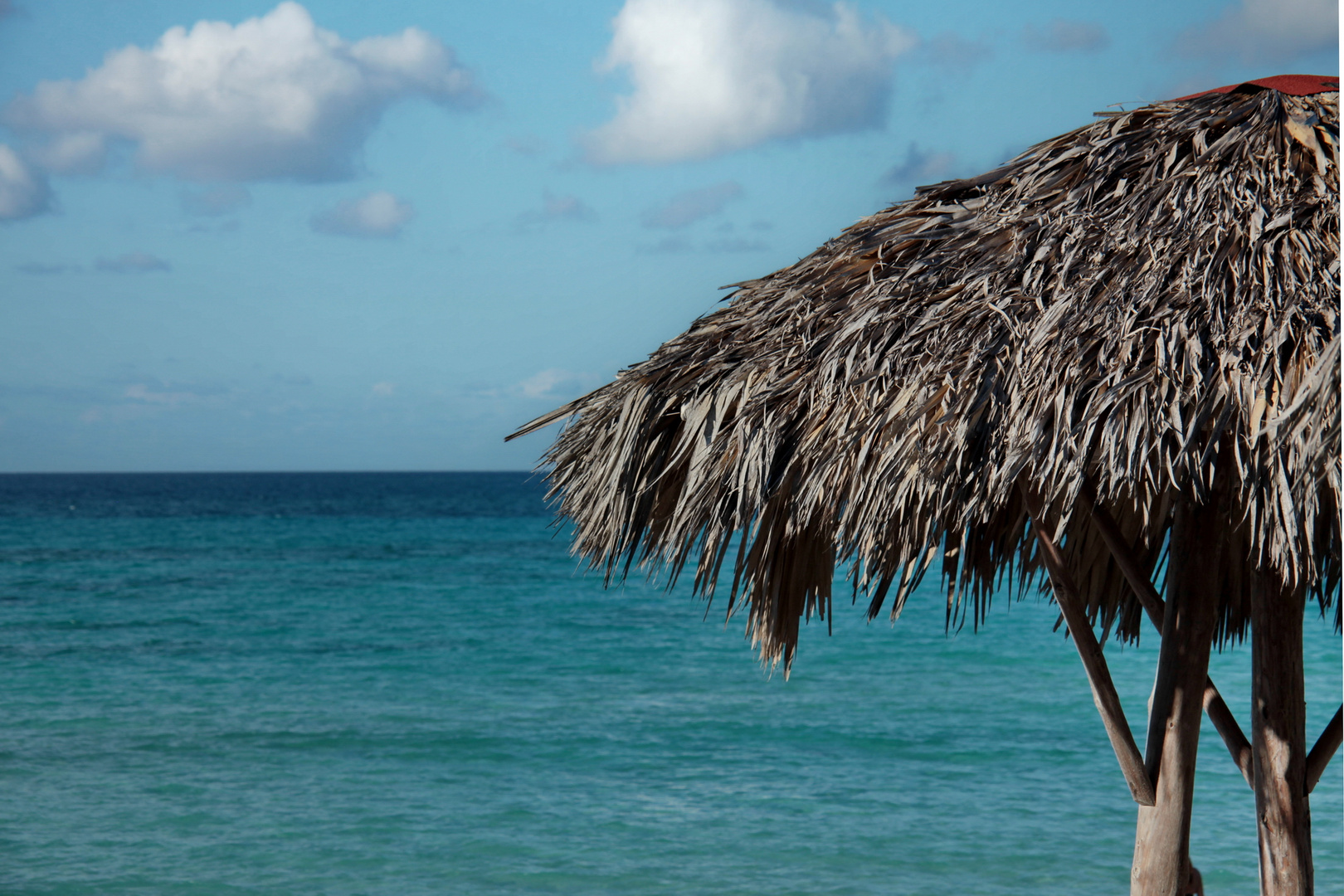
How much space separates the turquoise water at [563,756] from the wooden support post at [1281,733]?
275cm

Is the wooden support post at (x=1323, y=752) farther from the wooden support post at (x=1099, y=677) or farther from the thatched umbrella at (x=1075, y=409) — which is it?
the wooden support post at (x=1099, y=677)

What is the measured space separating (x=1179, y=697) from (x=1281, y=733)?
8.6 inches

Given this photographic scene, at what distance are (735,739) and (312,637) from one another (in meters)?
6.72

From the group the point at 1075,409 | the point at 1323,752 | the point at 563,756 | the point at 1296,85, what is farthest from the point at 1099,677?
the point at 563,756

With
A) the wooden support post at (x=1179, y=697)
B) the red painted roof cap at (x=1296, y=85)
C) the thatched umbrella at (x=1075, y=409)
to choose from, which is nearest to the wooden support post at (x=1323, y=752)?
the thatched umbrella at (x=1075, y=409)

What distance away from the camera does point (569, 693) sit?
9992mm

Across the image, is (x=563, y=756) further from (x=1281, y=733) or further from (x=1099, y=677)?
(x=1281, y=733)

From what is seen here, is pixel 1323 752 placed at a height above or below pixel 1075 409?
below

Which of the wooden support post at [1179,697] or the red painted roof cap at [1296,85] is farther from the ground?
the red painted roof cap at [1296,85]

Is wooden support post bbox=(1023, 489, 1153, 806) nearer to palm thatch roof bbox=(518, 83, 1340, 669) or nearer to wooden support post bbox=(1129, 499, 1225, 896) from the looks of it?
wooden support post bbox=(1129, 499, 1225, 896)

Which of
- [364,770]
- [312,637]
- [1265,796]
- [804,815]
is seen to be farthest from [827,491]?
[312,637]

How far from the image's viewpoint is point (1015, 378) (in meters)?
2.25

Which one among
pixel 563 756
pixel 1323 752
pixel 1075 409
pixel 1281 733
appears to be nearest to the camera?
pixel 1075 409

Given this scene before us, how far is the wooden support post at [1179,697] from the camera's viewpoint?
2.58 metres
